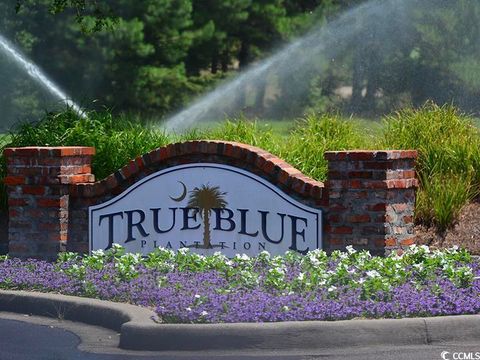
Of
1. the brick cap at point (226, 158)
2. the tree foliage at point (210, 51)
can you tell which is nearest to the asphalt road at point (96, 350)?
the brick cap at point (226, 158)

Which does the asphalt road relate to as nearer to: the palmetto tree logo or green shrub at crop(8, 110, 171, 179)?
the palmetto tree logo

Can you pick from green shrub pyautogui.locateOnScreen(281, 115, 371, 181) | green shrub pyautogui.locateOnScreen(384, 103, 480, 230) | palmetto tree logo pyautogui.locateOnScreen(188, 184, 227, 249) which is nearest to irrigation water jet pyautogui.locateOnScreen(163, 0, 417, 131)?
green shrub pyautogui.locateOnScreen(281, 115, 371, 181)

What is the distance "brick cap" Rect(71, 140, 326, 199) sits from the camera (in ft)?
33.9

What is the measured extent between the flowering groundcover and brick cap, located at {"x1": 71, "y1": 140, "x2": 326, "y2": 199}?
26.4 inches

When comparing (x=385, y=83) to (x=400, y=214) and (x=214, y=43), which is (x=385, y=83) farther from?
(x=400, y=214)

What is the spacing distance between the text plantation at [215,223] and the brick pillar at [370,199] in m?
0.34

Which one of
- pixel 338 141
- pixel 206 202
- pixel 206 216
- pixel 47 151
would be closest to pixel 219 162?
pixel 206 202

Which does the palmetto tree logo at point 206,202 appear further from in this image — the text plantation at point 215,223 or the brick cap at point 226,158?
the brick cap at point 226,158

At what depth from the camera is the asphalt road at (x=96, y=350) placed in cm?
748

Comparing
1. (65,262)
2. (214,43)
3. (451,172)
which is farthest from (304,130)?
(214,43)

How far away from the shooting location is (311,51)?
37344 millimetres

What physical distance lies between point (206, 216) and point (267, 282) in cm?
200

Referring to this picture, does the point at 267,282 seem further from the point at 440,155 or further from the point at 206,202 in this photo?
the point at 440,155

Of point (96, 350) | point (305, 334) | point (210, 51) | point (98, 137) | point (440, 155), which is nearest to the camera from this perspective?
point (305, 334)
